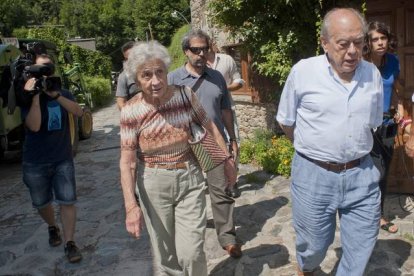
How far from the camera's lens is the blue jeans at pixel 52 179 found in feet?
12.4

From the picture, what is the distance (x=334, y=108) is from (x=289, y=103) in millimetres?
318

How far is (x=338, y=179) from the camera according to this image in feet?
8.39

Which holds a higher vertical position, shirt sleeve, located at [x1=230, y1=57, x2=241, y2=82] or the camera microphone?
the camera microphone

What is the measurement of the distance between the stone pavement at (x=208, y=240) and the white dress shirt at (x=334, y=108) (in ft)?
4.54

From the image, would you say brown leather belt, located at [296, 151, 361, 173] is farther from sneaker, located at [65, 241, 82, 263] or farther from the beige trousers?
sneaker, located at [65, 241, 82, 263]

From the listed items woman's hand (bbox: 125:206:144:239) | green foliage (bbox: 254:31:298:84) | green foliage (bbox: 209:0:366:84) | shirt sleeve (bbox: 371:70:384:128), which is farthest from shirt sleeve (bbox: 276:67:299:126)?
green foliage (bbox: 254:31:298:84)

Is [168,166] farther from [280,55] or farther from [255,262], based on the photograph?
[280,55]

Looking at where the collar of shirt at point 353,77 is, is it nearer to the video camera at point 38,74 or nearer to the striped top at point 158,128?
the striped top at point 158,128

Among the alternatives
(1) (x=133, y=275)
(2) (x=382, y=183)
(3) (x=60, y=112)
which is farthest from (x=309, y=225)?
(3) (x=60, y=112)

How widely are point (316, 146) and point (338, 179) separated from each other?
23 centimetres

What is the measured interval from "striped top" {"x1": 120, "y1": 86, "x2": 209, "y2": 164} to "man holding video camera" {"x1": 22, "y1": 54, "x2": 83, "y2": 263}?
46.6 inches

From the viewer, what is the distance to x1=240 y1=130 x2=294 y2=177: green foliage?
6086mm

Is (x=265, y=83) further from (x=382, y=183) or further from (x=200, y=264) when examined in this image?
(x=200, y=264)

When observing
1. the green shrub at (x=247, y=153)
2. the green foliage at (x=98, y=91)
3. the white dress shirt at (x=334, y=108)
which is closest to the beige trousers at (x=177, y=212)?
the white dress shirt at (x=334, y=108)
